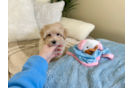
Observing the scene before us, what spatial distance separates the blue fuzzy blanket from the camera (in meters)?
0.69

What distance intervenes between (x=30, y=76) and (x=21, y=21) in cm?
120

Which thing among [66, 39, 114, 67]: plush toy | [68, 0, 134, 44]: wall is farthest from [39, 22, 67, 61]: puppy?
[68, 0, 134, 44]: wall

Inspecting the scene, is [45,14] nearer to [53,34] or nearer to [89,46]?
[53,34]

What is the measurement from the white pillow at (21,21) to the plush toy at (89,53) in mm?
798

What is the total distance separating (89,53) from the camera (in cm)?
105

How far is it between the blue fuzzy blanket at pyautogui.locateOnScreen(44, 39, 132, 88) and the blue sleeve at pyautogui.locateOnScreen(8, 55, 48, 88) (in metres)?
0.19

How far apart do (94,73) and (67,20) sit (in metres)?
1.33

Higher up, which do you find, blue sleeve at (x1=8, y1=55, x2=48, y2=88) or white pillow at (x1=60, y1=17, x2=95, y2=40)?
blue sleeve at (x1=8, y1=55, x2=48, y2=88)

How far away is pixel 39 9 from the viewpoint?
64.0 inches

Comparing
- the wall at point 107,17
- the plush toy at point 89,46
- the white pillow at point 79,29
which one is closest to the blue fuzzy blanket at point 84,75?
the plush toy at point 89,46

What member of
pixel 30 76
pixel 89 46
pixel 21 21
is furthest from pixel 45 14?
pixel 30 76

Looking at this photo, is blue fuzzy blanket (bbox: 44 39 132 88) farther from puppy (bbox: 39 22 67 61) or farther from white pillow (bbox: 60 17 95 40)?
→ white pillow (bbox: 60 17 95 40)

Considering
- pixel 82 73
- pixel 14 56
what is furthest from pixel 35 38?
pixel 82 73
